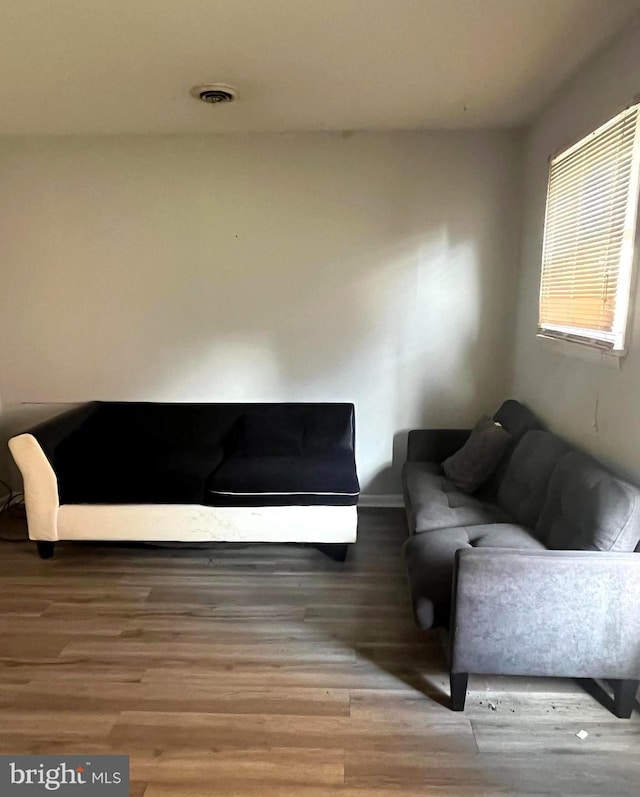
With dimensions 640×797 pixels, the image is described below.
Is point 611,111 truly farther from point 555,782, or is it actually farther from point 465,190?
point 555,782

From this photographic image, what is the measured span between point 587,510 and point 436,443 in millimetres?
1530

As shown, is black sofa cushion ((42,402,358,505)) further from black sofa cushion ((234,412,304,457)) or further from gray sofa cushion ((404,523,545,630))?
gray sofa cushion ((404,523,545,630))

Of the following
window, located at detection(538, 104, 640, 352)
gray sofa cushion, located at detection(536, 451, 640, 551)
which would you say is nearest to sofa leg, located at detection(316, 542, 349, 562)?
gray sofa cushion, located at detection(536, 451, 640, 551)

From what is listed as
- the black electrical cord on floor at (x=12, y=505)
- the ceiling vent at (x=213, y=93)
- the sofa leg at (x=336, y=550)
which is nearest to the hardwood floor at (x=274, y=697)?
the sofa leg at (x=336, y=550)

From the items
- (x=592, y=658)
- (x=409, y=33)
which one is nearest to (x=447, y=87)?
(x=409, y=33)

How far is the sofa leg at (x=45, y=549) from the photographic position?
3.09 meters

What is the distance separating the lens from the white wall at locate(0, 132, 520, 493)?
139 inches

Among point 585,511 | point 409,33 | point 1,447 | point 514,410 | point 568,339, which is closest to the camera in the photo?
point 585,511

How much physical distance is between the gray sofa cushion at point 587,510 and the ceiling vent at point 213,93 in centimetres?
234

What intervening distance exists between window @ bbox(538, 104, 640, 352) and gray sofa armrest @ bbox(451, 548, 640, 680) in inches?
35.7

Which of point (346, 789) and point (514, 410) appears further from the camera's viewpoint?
point (514, 410)

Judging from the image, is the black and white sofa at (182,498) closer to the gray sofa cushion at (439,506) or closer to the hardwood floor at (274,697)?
the hardwood floor at (274,697)

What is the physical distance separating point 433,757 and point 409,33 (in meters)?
2.59

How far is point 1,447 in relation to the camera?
3871 mm
